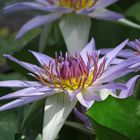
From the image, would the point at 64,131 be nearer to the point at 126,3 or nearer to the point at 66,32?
the point at 66,32

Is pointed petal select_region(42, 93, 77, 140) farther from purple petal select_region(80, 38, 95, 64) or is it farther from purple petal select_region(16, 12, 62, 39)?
purple petal select_region(16, 12, 62, 39)

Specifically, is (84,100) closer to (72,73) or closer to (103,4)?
(72,73)

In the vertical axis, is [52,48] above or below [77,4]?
below

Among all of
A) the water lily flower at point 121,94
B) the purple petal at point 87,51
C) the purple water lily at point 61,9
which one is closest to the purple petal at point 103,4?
the purple water lily at point 61,9

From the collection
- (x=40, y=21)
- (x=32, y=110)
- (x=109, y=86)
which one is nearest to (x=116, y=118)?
(x=109, y=86)

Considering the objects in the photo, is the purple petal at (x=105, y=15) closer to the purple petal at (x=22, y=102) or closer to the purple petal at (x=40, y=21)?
the purple petal at (x=40, y=21)

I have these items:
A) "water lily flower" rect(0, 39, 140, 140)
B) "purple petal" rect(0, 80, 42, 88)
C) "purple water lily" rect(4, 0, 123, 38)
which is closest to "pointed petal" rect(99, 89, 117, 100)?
"water lily flower" rect(0, 39, 140, 140)

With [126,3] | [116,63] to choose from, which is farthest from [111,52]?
[126,3]
